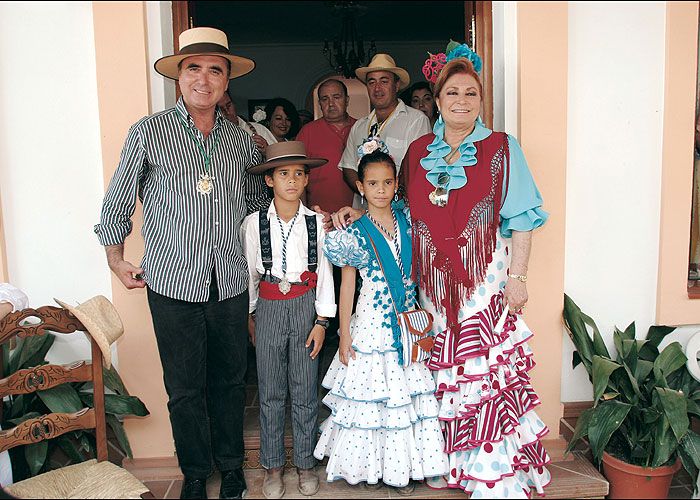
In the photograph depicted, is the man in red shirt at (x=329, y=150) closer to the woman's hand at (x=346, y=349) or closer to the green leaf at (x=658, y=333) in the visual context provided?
the woman's hand at (x=346, y=349)

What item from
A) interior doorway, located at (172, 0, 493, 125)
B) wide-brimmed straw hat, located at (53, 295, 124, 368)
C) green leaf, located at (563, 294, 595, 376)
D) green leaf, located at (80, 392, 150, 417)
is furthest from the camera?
interior doorway, located at (172, 0, 493, 125)

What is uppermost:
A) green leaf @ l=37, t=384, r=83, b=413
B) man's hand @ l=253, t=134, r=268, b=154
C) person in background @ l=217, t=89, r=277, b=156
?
person in background @ l=217, t=89, r=277, b=156

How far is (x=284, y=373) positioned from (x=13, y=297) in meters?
1.17

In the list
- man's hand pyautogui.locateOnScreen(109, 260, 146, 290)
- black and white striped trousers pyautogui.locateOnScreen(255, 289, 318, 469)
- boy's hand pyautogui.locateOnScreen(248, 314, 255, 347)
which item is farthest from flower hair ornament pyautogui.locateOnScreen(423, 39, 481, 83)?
man's hand pyautogui.locateOnScreen(109, 260, 146, 290)

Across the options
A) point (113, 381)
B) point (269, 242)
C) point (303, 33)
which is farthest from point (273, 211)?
point (303, 33)

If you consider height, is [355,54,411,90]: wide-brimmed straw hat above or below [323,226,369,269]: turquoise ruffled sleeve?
above

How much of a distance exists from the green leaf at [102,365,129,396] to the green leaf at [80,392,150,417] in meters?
0.04

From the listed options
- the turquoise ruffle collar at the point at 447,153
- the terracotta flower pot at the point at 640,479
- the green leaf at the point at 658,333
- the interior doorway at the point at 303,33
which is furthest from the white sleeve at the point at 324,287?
the interior doorway at the point at 303,33

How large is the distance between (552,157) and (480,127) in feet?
1.73

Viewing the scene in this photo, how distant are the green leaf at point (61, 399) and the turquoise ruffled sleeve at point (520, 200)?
2027 millimetres

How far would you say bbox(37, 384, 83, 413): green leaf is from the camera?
2691 millimetres

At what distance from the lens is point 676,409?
2607mm

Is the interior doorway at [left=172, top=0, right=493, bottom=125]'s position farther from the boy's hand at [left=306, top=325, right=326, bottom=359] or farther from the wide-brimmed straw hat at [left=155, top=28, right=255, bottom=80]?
the boy's hand at [left=306, top=325, right=326, bottom=359]

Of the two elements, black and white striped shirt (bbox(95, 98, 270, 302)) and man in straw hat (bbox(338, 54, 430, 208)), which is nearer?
black and white striped shirt (bbox(95, 98, 270, 302))
